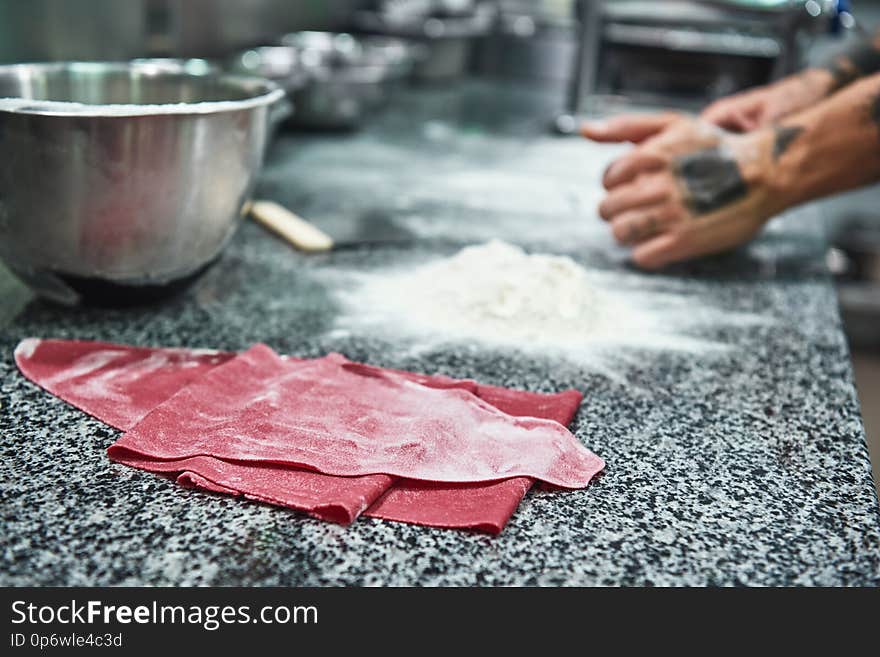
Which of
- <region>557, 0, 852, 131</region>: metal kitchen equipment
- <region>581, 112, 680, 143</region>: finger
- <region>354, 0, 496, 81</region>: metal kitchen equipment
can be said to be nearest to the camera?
<region>581, 112, 680, 143</region>: finger

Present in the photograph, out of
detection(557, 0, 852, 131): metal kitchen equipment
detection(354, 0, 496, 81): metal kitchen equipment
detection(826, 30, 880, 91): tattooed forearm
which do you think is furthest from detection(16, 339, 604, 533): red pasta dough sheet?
detection(354, 0, 496, 81): metal kitchen equipment

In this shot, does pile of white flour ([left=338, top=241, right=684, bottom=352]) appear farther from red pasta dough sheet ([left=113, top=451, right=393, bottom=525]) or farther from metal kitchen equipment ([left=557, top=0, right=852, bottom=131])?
metal kitchen equipment ([left=557, top=0, right=852, bottom=131])

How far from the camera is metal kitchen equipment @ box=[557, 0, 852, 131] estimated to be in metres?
2.48

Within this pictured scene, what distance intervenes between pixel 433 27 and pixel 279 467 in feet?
9.00

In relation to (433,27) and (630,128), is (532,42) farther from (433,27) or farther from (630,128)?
(630,128)

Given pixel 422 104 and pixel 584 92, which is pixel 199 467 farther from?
pixel 422 104

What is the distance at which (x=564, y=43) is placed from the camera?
3.67 meters

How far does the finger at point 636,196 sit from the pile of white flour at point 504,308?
8.9 inches

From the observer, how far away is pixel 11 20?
1472mm

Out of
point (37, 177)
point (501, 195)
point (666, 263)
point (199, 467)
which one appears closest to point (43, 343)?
point (37, 177)

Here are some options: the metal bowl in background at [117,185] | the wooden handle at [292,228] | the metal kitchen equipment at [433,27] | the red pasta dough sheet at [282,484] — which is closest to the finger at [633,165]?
the wooden handle at [292,228]

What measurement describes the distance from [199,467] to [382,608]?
0.68 feet

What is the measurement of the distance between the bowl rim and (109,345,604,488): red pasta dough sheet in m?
0.27

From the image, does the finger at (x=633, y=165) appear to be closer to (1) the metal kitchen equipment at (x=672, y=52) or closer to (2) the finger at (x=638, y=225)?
(2) the finger at (x=638, y=225)
